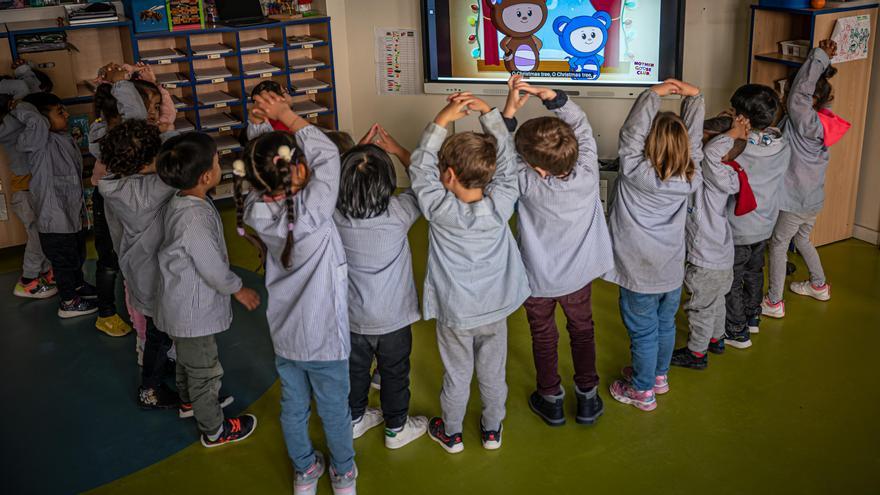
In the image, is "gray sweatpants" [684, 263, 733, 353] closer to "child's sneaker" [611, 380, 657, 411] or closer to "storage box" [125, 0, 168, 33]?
"child's sneaker" [611, 380, 657, 411]

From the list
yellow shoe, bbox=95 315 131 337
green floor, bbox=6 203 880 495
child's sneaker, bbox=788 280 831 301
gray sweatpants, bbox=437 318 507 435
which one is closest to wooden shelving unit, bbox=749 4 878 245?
child's sneaker, bbox=788 280 831 301

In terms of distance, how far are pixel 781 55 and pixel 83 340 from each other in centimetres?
405

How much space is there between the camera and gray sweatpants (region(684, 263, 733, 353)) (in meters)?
3.45

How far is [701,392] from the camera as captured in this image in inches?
136

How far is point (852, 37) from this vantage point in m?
4.38

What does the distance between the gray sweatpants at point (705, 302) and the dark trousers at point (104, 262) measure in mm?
2676

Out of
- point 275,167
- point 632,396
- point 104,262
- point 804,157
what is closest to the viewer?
point 275,167

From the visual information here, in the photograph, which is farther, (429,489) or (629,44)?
(629,44)

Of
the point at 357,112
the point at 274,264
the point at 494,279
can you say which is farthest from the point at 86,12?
the point at 494,279

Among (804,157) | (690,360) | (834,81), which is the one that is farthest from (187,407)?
(834,81)

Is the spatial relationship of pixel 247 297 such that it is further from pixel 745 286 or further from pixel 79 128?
pixel 79 128

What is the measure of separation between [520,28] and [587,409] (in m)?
2.98

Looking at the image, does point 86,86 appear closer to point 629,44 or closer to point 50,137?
point 50,137

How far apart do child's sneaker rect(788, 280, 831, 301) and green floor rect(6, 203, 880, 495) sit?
41cm
